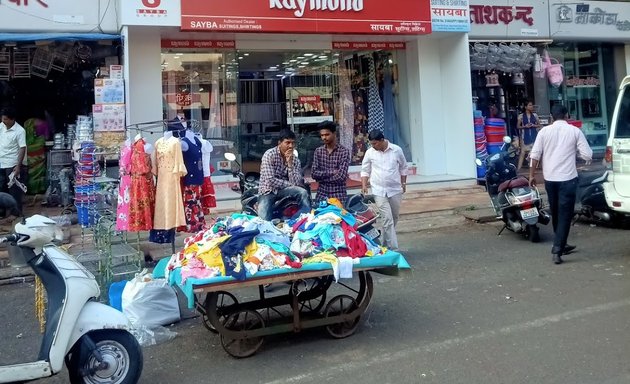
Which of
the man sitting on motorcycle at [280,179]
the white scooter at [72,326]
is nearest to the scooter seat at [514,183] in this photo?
the man sitting on motorcycle at [280,179]

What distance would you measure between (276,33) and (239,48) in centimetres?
102

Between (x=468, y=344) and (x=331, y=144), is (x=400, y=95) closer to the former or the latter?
(x=331, y=144)

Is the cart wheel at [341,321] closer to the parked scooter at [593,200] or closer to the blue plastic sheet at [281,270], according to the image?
the blue plastic sheet at [281,270]

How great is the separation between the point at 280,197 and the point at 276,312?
1644 millimetres

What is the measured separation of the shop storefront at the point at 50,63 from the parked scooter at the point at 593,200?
7926 millimetres

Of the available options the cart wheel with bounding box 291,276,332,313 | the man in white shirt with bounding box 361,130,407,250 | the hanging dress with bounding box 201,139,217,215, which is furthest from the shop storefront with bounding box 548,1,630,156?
the cart wheel with bounding box 291,276,332,313

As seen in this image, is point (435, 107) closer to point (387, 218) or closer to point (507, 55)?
point (507, 55)

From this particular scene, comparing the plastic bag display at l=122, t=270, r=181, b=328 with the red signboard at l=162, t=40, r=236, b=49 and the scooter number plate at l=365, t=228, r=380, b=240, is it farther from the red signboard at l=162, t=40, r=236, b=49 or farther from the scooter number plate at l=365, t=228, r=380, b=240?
the red signboard at l=162, t=40, r=236, b=49

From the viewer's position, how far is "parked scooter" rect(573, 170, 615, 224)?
873 cm

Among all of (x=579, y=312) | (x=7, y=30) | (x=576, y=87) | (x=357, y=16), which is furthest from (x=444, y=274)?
(x=576, y=87)

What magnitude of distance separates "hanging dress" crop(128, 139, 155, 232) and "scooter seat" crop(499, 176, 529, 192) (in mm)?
4702

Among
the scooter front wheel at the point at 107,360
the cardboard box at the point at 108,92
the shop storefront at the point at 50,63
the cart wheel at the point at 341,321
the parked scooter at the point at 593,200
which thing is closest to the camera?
the scooter front wheel at the point at 107,360

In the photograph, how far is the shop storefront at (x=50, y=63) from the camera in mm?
10047

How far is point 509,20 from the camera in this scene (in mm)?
13773
